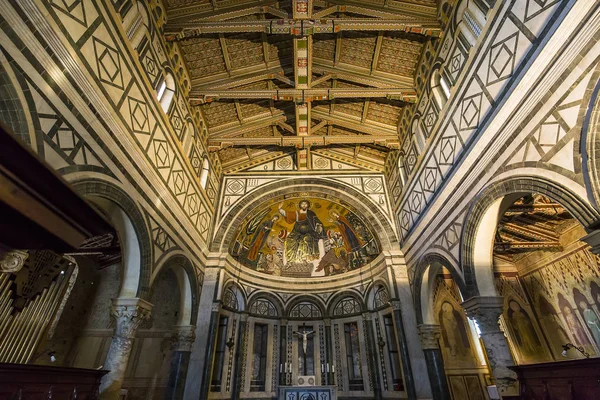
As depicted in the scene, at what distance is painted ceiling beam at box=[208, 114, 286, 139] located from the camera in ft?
43.9

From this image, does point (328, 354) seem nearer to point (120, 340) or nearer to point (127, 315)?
point (120, 340)

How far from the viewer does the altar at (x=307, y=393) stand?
41.3ft

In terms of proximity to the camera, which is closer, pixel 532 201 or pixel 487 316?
pixel 487 316

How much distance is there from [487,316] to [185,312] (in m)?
9.92

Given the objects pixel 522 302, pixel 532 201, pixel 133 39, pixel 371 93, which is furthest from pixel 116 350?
pixel 522 302

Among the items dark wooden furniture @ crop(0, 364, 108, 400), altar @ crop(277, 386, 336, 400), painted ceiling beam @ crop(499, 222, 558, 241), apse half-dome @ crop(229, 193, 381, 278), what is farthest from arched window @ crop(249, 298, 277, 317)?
painted ceiling beam @ crop(499, 222, 558, 241)

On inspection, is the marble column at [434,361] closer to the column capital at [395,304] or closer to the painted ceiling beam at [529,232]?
the column capital at [395,304]

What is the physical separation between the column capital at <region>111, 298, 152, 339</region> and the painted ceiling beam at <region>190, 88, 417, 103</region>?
7192 millimetres

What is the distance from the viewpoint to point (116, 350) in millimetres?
7145

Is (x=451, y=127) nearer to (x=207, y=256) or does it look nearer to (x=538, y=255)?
(x=538, y=255)

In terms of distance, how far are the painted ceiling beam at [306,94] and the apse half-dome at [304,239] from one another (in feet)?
17.9

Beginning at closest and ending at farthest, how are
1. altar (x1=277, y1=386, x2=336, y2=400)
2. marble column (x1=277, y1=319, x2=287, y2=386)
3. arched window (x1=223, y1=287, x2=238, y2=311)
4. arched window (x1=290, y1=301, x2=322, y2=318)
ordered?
altar (x1=277, y1=386, x2=336, y2=400)
arched window (x1=223, y1=287, x2=238, y2=311)
marble column (x1=277, y1=319, x2=287, y2=386)
arched window (x1=290, y1=301, x2=322, y2=318)

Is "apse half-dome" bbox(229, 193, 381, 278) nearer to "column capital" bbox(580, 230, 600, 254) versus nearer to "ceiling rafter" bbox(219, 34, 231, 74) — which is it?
"ceiling rafter" bbox(219, 34, 231, 74)

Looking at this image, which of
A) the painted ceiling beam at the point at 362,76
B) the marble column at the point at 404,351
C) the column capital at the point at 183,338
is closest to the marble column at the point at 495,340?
the marble column at the point at 404,351
